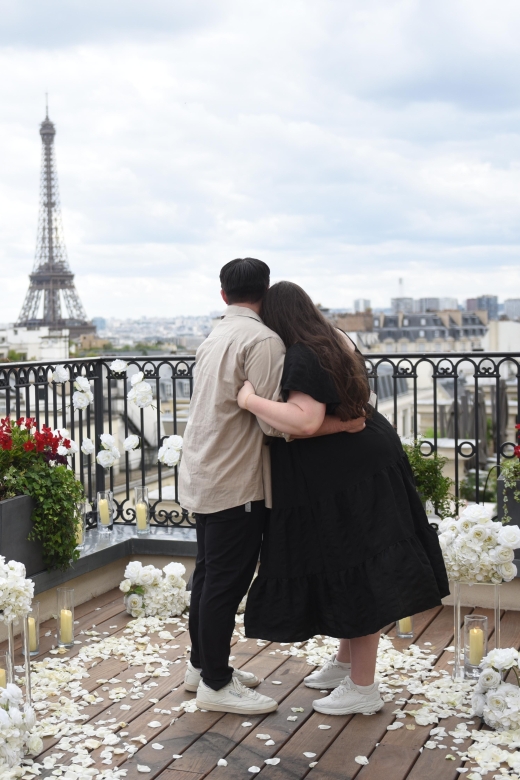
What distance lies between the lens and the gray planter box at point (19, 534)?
3.85 metres

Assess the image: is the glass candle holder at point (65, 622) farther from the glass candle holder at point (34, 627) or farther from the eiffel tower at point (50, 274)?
the eiffel tower at point (50, 274)

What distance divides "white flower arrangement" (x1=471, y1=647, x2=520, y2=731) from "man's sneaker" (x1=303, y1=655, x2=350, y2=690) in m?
0.53

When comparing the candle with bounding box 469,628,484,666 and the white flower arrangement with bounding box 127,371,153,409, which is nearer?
the candle with bounding box 469,628,484,666

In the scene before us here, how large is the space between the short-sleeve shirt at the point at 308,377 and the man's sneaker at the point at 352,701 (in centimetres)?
111

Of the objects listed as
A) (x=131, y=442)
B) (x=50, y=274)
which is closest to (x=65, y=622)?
(x=131, y=442)

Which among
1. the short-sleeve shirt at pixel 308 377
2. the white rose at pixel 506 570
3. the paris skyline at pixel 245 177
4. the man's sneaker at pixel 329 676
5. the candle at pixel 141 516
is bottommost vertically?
the man's sneaker at pixel 329 676

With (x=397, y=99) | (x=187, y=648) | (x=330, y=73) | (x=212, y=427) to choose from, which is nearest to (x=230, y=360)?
(x=212, y=427)

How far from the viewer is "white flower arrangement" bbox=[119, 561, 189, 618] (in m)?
4.27

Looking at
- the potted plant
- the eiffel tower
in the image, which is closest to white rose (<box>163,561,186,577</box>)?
the potted plant

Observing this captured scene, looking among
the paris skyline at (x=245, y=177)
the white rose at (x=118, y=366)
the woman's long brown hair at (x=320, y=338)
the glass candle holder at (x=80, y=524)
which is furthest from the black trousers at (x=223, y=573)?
the paris skyline at (x=245, y=177)

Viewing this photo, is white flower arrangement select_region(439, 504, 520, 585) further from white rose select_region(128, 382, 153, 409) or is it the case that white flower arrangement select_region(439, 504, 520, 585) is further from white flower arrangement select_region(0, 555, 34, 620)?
white rose select_region(128, 382, 153, 409)

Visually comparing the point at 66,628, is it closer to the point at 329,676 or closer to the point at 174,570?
the point at 174,570

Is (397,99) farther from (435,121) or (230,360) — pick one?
(435,121)

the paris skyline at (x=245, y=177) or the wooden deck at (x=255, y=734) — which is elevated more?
the paris skyline at (x=245, y=177)
